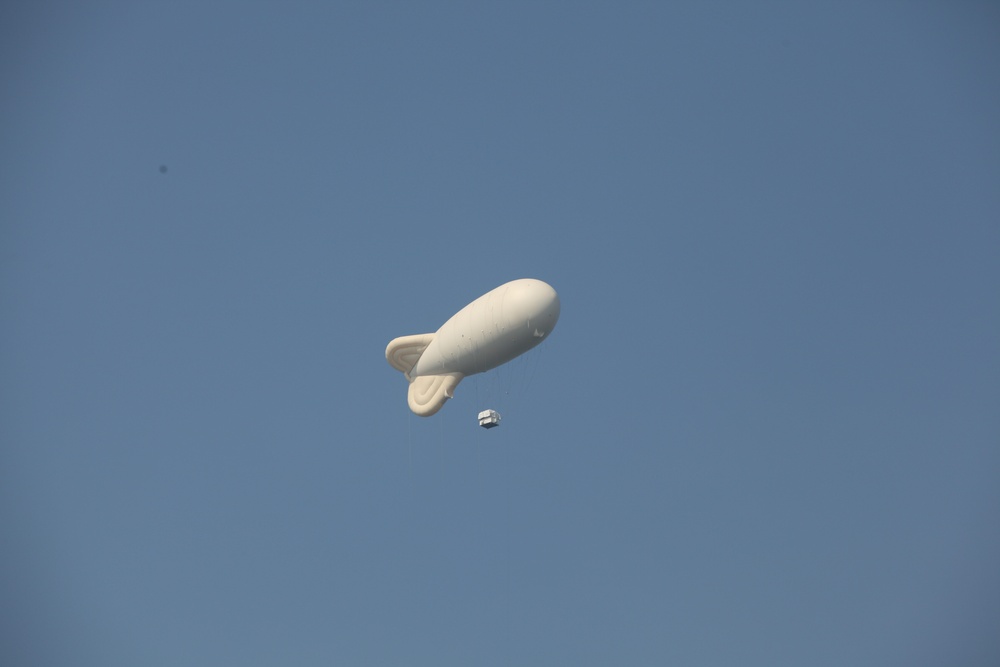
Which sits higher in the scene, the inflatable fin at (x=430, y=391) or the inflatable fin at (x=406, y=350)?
the inflatable fin at (x=406, y=350)

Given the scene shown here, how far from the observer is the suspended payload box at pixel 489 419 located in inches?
2282

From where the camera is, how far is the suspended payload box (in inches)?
2282

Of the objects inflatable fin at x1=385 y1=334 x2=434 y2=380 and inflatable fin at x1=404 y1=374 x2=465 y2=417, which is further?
inflatable fin at x1=385 y1=334 x2=434 y2=380

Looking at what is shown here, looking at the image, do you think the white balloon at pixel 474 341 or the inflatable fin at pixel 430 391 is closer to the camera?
the white balloon at pixel 474 341

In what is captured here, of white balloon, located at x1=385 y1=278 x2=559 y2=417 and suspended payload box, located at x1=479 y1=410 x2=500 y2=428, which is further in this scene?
suspended payload box, located at x1=479 y1=410 x2=500 y2=428

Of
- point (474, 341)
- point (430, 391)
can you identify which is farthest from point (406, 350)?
point (474, 341)

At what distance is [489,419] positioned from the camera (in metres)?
58.0

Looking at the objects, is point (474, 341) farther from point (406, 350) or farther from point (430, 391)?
point (406, 350)

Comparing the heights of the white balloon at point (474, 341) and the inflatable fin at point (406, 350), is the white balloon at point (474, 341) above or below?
below

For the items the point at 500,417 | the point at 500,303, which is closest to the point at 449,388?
the point at 500,417

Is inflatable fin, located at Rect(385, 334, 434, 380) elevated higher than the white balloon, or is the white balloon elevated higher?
inflatable fin, located at Rect(385, 334, 434, 380)

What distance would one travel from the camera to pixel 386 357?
61.0 metres

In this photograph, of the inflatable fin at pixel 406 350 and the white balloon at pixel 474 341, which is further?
the inflatable fin at pixel 406 350

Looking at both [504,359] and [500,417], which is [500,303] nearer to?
[504,359]
